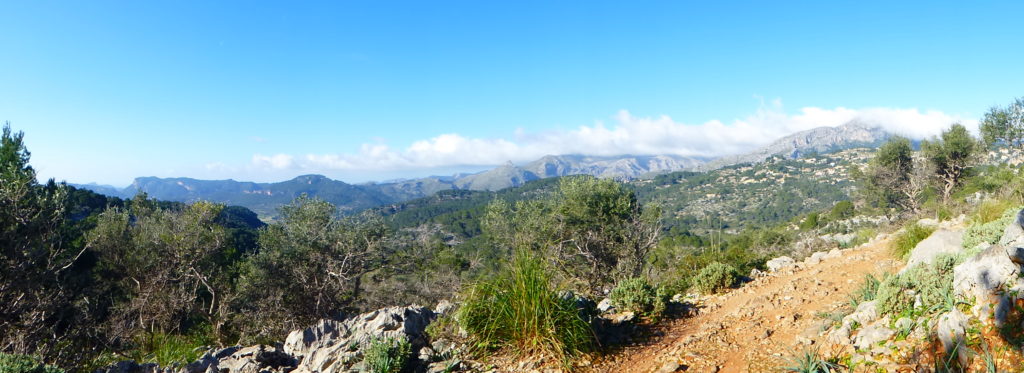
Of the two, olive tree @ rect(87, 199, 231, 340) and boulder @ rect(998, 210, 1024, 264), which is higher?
boulder @ rect(998, 210, 1024, 264)

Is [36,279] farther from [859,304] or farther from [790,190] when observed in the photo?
[790,190]

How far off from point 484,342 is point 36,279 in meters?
16.3

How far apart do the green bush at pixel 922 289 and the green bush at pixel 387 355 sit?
6.17 m

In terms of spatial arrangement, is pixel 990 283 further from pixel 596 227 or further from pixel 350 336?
pixel 596 227

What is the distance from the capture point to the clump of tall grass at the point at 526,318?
571 centimetres

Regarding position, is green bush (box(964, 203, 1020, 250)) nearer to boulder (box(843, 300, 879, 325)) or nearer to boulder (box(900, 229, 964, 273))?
boulder (box(900, 229, 964, 273))

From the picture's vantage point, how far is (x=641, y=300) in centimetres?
760

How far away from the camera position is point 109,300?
21297 mm

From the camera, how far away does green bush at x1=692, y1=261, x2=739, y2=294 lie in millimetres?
9398

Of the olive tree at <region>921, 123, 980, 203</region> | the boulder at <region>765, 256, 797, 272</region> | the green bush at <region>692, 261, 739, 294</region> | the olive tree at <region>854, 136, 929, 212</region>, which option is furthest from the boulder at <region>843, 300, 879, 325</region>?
the olive tree at <region>854, 136, 929, 212</region>

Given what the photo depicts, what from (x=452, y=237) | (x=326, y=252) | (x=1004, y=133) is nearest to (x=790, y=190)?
(x=452, y=237)

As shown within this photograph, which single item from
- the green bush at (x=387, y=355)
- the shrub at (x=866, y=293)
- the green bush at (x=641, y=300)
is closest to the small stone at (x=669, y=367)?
the green bush at (x=641, y=300)

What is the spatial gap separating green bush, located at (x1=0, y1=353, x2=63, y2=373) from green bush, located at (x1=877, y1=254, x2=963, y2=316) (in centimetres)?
1098

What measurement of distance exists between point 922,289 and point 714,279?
4.36m
